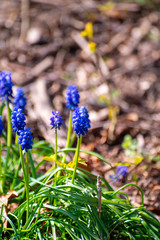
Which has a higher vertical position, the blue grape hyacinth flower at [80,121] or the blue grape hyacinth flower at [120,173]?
the blue grape hyacinth flower at [80,121]

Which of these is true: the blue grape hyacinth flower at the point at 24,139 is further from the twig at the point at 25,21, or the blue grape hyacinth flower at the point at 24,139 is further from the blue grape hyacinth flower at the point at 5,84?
the twig at the point at 25,21

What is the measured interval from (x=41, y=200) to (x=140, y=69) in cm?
457

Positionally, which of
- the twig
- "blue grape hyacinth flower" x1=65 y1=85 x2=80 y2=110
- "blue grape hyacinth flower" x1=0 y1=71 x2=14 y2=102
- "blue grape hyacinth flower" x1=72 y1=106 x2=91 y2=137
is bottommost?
"blue grape hyacinth flower" x1=72 y1=106 x2=91 y2=137

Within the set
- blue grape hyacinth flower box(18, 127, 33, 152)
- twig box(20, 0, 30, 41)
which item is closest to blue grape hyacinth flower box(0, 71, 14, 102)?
blue grape hyacinth flower box(18, 127, 33, 152)

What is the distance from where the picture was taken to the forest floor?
15.3 feet

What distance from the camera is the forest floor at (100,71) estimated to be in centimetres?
468

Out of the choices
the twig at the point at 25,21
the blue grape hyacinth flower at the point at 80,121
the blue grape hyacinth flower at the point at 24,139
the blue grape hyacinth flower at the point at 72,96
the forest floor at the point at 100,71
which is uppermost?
the twig at the point at 25,21

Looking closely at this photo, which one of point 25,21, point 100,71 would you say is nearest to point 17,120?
point 100,71

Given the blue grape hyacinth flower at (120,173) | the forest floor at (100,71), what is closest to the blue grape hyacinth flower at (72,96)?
the blue grape hyacinth flower at (120,173)

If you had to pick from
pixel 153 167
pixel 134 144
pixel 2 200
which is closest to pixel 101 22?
pixel 134 144

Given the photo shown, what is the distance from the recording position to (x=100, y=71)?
14.7ft

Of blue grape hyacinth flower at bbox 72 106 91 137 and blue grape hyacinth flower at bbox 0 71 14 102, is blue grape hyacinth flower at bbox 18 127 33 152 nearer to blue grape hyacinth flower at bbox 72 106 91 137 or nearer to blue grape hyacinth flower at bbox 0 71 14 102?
blue grape hyacinth flower at bbox 72 106 91 137

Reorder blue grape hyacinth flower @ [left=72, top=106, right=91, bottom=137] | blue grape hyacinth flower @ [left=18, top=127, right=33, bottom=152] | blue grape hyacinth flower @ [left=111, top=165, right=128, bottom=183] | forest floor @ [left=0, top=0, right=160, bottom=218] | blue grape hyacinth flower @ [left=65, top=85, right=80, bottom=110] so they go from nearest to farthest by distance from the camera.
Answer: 1. blue grape hyacinth flower @ [left=18, top=127, right=33, bottom=152]
2. blue grape hyacinth flower @ [left=72, top=106, right=91, bottom=137]
3. blue grape hyacinth flower @ [left=65, top=85, right=80, bottom=110]
4. blue grape hyacinth flower @ [left=111, top=165, right=128, bottom=183]
5. forest floor @ [left=0, top=0, right=160, bottom=218]

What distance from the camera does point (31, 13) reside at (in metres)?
8.02
